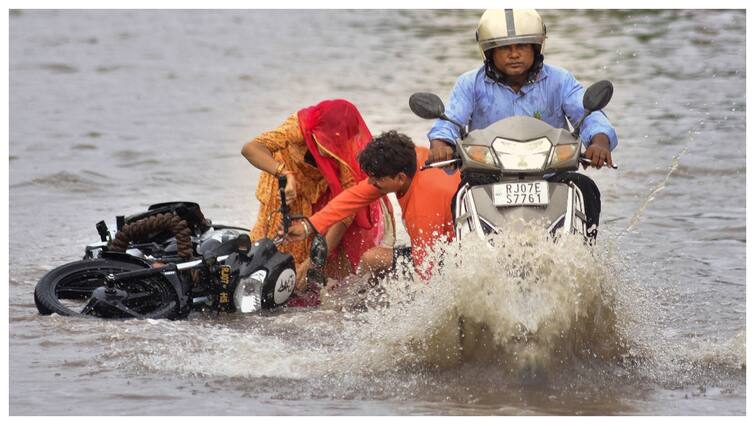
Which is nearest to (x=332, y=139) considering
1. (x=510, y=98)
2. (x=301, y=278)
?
(x=301, y=278)

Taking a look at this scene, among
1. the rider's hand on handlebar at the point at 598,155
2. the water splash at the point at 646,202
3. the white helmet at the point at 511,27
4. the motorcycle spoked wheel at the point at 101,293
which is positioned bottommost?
the water splash at the point at 646,202

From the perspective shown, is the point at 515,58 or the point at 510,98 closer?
the point at 515,58

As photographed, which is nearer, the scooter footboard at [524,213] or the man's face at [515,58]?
the scooter footboard at [524,213]

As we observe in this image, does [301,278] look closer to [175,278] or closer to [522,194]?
[175,278]

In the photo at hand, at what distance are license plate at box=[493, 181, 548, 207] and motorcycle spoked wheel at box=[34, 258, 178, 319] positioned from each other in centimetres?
228

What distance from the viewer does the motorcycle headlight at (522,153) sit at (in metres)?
6.70

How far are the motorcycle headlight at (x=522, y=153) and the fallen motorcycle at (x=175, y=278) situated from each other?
1880 mm

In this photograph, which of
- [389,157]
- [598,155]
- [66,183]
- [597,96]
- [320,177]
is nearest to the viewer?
[597,96]

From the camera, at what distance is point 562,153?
22.3 feet

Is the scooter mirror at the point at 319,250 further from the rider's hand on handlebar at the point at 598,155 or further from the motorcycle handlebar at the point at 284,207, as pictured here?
the rider's hand on handlebar at the point at 598,155

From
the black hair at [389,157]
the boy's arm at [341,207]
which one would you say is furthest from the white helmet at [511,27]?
the boy's arm at [341,207]

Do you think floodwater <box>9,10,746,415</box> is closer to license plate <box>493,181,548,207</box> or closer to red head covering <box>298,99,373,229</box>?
license plate <box>493,181,548,207</box>

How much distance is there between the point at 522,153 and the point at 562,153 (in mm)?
184

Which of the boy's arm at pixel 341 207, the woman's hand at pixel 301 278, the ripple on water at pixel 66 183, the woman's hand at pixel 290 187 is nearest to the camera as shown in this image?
the boy's arm at pixel 341 207
